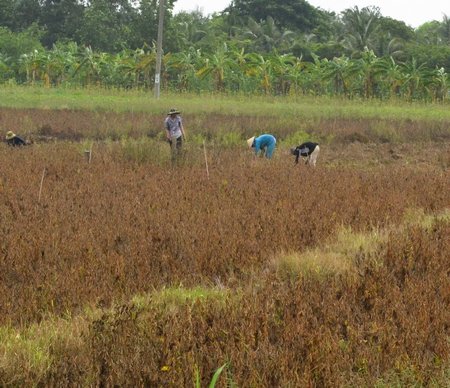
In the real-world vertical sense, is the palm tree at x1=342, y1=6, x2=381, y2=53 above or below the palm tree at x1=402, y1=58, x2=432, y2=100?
above

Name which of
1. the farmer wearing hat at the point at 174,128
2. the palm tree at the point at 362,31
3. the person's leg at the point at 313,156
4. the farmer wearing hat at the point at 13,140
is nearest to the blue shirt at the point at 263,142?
the person's leg at the point at 313,156

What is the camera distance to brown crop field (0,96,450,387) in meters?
3.28

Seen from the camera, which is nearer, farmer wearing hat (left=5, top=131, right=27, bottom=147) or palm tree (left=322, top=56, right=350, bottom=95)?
farmer wearing hat (left=5, top=131, right=27, bottom=147)

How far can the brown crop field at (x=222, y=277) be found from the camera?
3281 millimetres

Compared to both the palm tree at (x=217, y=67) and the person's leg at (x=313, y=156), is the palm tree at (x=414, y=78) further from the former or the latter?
the person's leg at (x=313, y=156)

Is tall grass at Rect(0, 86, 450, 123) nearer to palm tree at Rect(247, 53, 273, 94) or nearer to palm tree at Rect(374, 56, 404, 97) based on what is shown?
palm tree at Rect(374, 56, 404, 97)

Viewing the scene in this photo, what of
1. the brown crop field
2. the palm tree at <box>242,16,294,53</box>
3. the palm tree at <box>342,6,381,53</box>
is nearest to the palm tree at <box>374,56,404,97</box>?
the palm tree at <box>342,6,381,53</box>

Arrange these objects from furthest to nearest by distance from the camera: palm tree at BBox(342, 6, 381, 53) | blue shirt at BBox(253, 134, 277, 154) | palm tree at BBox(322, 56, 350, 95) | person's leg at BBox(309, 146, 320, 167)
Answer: palm tree at BBox(342, 6, 381, 53)
palm tree at BBox(322, 56, 350, 95)
blue shirt at BBox(253, 134, 277, 154)
person's leg at BBox(309, 146, 320, 167)

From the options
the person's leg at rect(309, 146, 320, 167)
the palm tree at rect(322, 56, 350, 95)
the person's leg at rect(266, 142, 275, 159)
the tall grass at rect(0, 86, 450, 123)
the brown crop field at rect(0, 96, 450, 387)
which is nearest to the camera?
the brown crop field at rect(0, 96, 450, 387)

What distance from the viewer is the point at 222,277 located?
5156mm

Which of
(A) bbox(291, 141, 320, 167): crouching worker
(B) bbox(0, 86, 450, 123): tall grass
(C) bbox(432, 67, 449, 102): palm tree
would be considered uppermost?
(C) bbox(432, 67, 449, 102): palm tree

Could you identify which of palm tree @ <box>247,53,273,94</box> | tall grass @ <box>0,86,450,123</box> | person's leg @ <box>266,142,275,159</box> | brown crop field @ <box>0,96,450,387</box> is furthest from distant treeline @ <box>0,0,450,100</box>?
brown crop field @ <box>0,96,450,387</box>

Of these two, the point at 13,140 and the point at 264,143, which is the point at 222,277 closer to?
the point at 264,143

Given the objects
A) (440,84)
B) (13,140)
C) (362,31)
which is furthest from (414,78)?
(13,140)
